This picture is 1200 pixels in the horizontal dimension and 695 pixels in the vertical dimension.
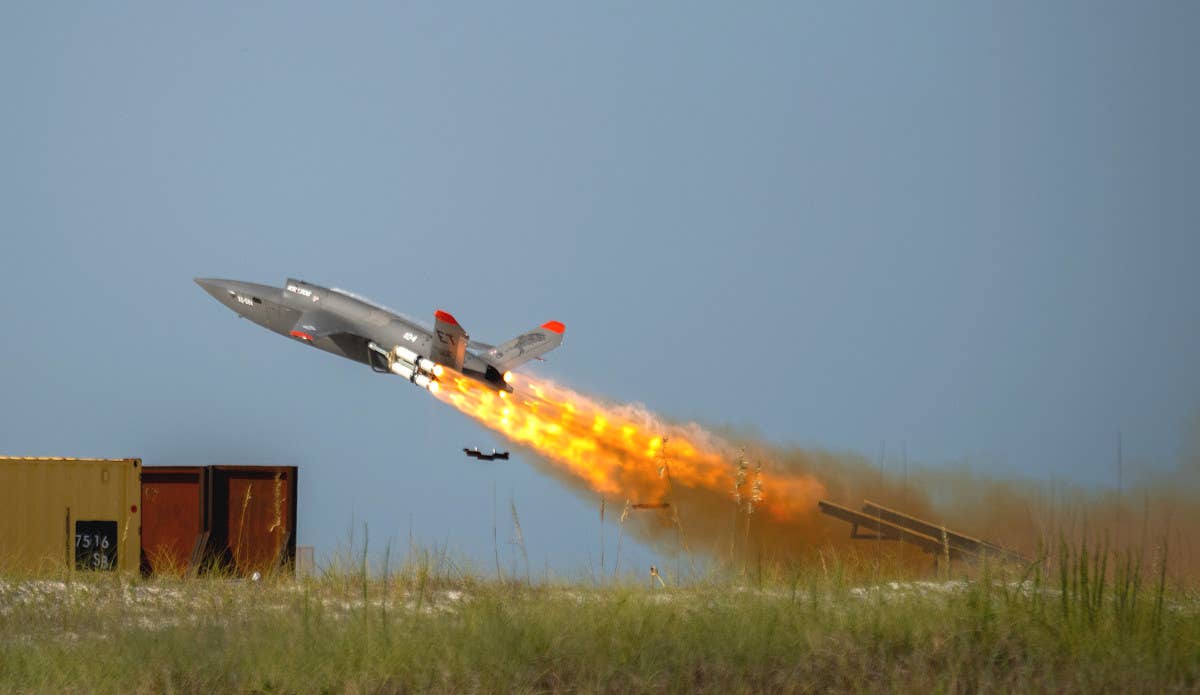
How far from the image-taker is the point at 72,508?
25.6 m

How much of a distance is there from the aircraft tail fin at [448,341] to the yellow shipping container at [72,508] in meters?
8.73

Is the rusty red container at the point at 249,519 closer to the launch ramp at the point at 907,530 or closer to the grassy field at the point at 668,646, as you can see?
the grassy field at the point at 668,646

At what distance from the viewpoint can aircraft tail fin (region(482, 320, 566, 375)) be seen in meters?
34.6

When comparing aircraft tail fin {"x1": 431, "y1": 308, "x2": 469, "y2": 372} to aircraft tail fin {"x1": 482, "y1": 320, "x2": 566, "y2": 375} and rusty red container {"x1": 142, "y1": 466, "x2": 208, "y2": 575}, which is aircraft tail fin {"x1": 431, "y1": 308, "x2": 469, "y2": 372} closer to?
aircraft tail fin {"x1": 482, "y1": 320, "x2": 566, "y2": 375}

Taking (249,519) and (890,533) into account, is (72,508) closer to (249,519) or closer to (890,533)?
(249,519)

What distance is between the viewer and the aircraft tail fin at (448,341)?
31.9 meters

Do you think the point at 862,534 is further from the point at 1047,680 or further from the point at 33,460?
the point at 33,460

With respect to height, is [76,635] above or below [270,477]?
below

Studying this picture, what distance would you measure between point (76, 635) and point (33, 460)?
11840mm

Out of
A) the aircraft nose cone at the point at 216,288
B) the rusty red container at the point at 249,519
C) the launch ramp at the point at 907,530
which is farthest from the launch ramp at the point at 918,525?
the aircraft nose cone at the point at 216,288

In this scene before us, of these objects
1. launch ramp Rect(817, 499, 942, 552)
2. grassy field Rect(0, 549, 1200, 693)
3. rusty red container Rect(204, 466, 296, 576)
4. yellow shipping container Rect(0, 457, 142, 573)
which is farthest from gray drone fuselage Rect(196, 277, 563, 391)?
grassy field Rect(0, 549, 1200, 693)

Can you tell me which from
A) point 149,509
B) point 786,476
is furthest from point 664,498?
point 149,509

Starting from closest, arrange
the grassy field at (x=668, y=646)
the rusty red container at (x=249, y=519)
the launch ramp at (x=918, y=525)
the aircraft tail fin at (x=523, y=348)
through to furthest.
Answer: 1. the grassy field at (x=668, y=646)
2. the launch ramp at (x=918, y=525)
3. the rusty red container at (x=249, y=519)
4. the aircraft tail fin at (x=523, y=348)

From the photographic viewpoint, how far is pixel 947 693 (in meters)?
11.6
